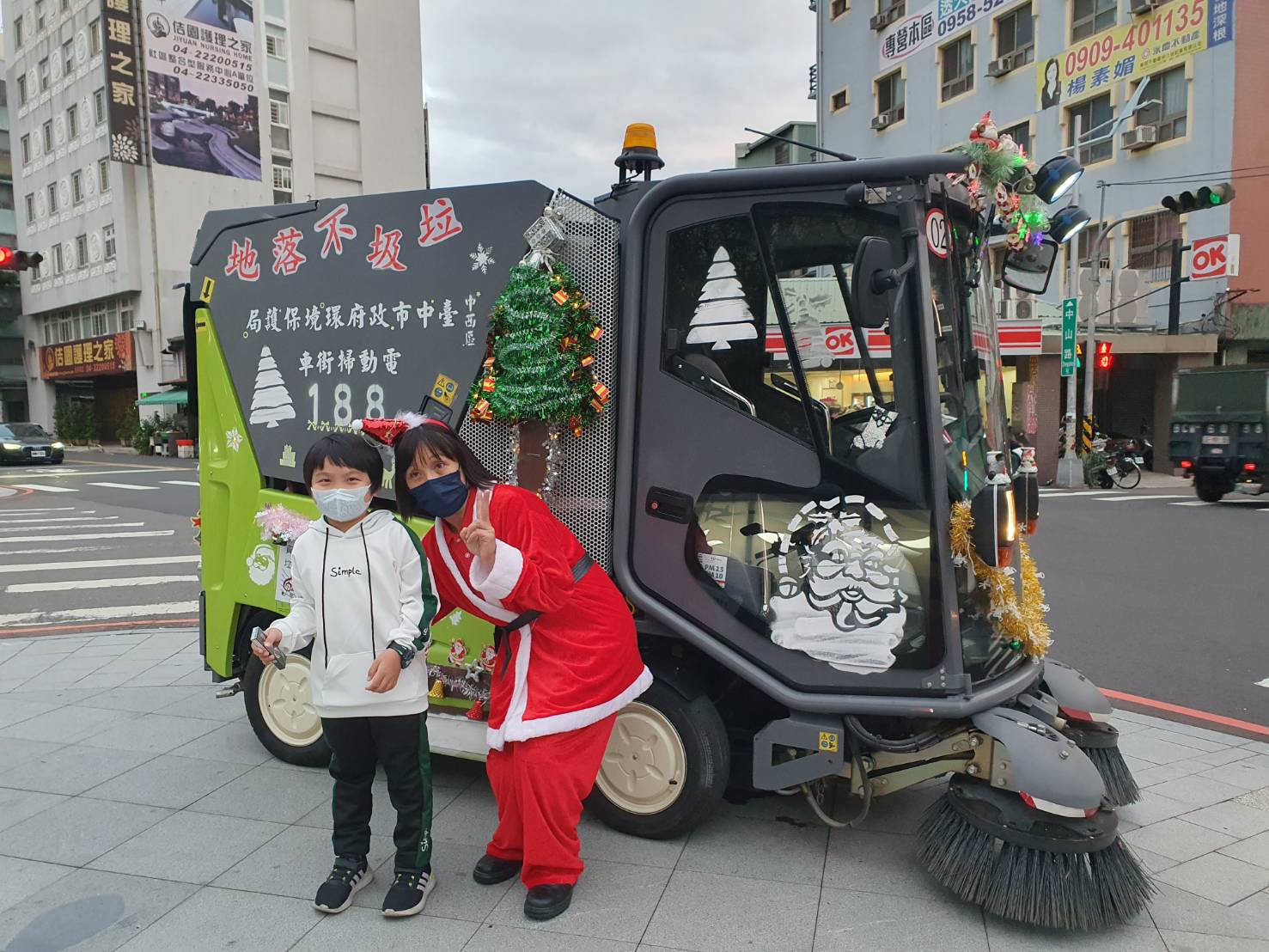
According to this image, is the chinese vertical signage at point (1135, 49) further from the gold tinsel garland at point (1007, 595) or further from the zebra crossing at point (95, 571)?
the zebra crossing at point (95, 571)

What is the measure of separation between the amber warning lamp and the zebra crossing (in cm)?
566

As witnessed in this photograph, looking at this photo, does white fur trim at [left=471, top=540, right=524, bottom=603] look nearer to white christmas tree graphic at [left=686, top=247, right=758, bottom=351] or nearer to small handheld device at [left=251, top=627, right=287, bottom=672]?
small handheld device at [left=251, top=627, right=287, bottom=672]

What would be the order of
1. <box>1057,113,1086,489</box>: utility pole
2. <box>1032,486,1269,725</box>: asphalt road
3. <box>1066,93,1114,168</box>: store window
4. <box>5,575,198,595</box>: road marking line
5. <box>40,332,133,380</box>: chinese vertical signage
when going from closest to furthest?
1. <box>1032,486,1269,725</box>: asphalt road
2. <box>5,575,198,595</box>: road marking line
3. <box>1057,113,1086,489</box>: utility pole
4. <box>1066,93,1114,168</box>: store window
5. <box>40,332,133,380</box>: chinese vertical signage

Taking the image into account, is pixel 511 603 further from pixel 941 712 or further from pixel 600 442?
pixel 941 712

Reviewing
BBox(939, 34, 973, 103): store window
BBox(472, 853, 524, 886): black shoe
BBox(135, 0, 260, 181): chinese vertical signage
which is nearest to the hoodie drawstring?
BBox(472, 853, 524, 886): black shoe

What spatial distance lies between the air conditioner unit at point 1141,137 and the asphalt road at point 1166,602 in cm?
1083

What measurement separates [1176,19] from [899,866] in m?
23.1

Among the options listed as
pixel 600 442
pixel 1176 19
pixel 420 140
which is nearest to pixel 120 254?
pixel 420 140

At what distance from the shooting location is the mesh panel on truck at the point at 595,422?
336 cm

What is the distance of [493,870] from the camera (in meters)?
3.09

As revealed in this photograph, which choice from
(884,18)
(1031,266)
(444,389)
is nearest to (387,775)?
(444,389)

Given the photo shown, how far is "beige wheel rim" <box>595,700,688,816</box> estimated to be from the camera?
129 inches

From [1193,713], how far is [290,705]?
4.90m

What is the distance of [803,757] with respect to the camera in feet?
10.3
